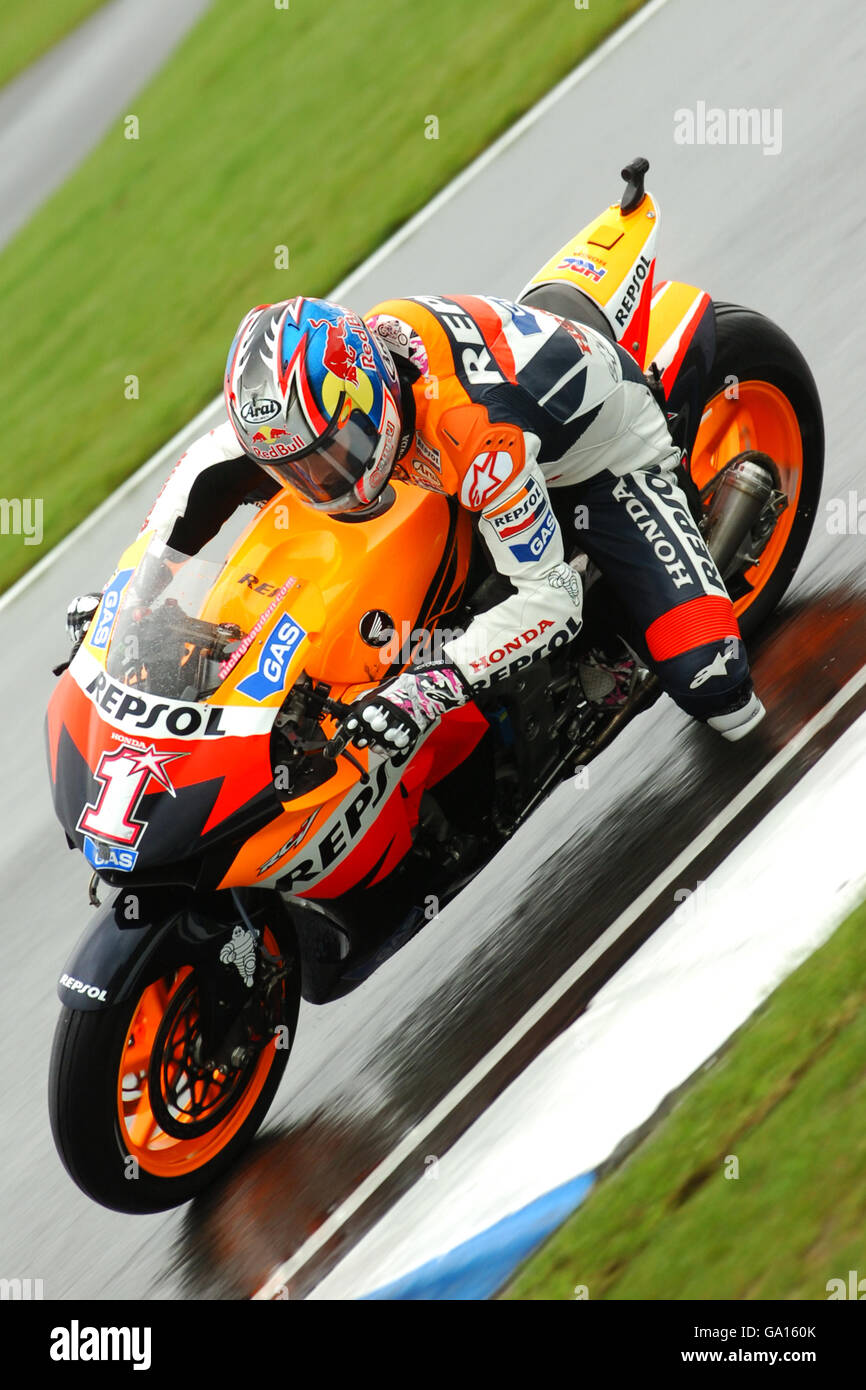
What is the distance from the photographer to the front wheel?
15.5ft

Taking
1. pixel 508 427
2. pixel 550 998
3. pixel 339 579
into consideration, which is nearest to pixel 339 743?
pixel 339 579

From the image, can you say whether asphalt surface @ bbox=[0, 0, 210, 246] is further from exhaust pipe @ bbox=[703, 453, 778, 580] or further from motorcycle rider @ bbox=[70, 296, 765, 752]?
motorcycle rider @ bbox=[70, 296, 765, 752]

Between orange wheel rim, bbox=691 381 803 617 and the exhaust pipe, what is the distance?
0.24 metres

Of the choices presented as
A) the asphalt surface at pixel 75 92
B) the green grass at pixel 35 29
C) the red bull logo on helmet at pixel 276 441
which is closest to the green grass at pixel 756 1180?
the red bull logo on helmet at pixel 276 441

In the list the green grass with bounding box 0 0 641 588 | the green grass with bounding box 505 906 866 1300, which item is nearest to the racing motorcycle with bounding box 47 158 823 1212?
the green grass with bounding box 505 906 866 1300

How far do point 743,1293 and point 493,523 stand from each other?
2.09 m

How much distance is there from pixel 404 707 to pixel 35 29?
12.4 meters

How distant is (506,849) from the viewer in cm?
630

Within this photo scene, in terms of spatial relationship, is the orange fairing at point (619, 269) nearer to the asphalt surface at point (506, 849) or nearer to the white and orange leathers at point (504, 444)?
the white and orange leathers at point (504, 444)

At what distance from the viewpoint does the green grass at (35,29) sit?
47.6 feet
